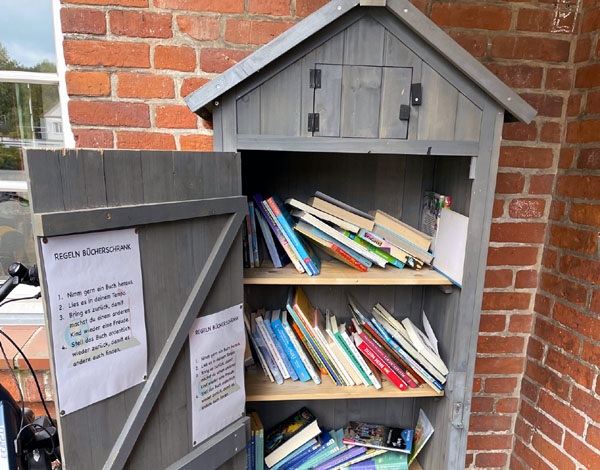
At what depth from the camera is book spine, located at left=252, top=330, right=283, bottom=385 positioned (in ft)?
3.97

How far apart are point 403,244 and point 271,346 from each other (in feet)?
1.73

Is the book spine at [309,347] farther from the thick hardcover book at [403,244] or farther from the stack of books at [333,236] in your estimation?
the thick hardcover book at [403,244]

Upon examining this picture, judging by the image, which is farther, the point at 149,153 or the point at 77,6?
the point at 77,6

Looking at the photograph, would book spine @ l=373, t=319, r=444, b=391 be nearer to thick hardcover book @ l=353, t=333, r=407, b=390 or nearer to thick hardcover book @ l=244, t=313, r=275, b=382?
thick hardcover book @ l=353, t=333, r=407, b=390

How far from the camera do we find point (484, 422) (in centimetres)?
158

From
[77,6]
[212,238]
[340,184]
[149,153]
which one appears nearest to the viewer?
[149,153]

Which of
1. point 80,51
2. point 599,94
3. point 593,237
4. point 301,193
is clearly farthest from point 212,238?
point 599,94

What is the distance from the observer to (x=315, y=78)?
3.19ft

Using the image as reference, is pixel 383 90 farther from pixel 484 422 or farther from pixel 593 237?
pixel 484 422

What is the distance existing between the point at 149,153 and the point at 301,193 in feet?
2.12

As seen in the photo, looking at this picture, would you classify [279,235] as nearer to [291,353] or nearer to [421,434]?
[291,353]

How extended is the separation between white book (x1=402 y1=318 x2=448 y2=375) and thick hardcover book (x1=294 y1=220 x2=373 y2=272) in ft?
0.88

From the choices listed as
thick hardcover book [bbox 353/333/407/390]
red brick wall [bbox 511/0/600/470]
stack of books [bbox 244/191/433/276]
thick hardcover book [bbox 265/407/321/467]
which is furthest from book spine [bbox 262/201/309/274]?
red brick wall [bbox 511/0/600/470]

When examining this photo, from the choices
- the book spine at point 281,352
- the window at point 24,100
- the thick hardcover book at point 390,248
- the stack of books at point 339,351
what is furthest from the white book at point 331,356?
the window at point 24,100
